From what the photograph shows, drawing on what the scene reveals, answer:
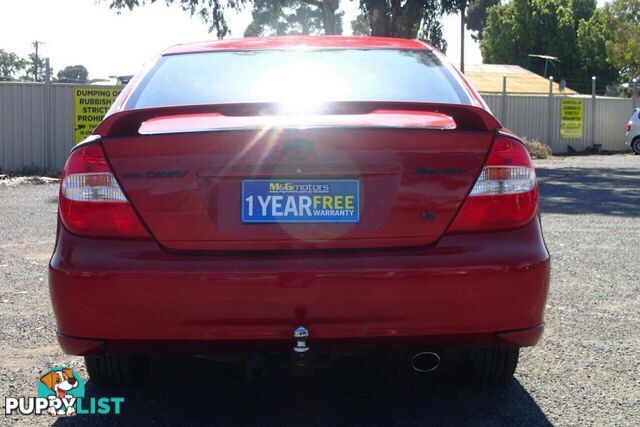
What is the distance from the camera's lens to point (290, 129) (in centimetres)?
320

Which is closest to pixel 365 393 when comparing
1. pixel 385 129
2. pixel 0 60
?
pixel 385 129

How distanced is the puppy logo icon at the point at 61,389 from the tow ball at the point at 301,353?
103cm

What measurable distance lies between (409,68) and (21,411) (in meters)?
Answer: 2.13

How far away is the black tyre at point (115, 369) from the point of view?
3.76m

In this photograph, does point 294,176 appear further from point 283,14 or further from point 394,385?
point 283,14

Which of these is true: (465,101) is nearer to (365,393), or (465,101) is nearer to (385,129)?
(385,129)

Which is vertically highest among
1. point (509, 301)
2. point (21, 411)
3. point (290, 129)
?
point (290, 129)

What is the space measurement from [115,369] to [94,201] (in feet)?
2.82

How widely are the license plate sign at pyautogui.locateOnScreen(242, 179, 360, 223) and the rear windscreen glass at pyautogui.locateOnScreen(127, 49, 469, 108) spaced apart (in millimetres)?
449

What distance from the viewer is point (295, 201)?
317 centimetres

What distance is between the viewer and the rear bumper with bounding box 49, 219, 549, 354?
309 cm

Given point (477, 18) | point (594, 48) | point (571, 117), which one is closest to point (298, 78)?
point (571, 117)

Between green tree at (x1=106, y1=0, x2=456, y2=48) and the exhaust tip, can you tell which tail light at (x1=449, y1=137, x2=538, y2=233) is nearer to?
the exhaust tip

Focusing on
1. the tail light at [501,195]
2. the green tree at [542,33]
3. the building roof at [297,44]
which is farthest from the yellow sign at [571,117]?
the green tree at [542,33]
